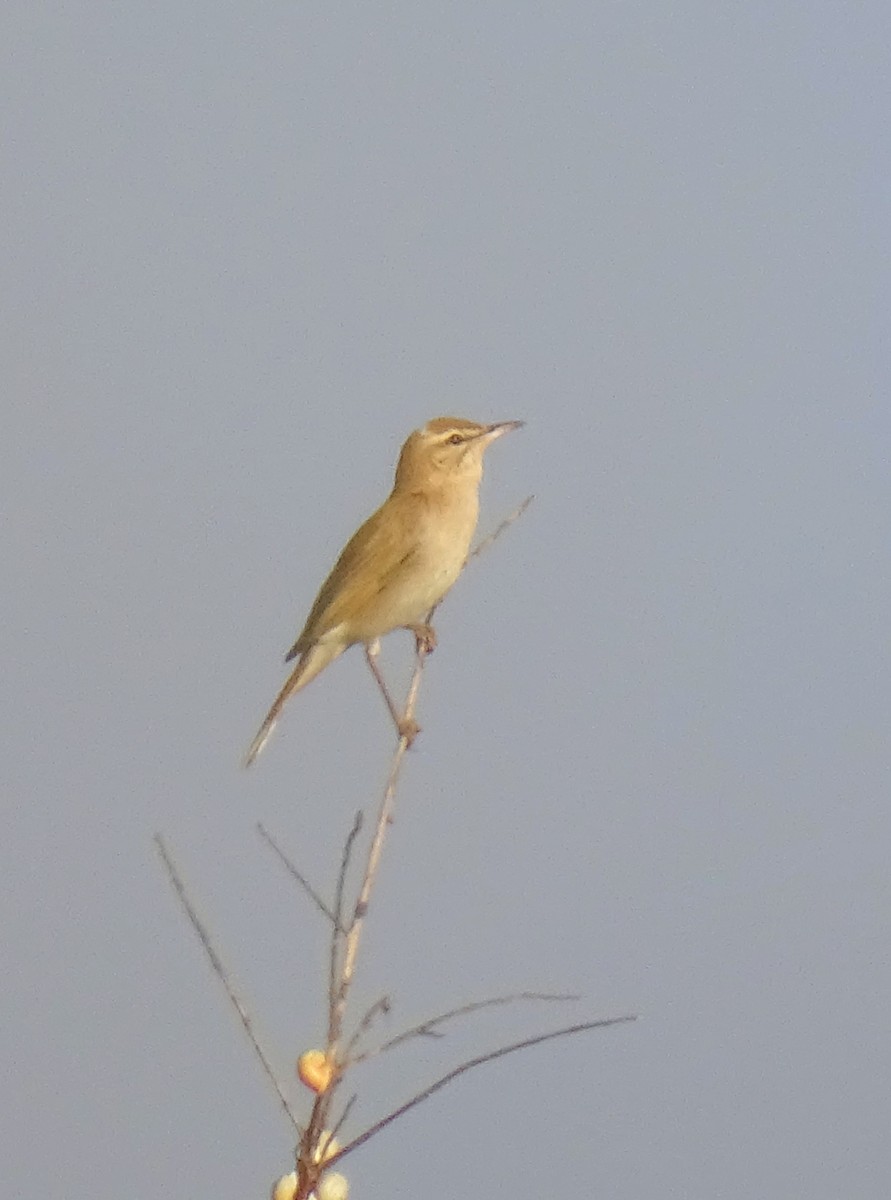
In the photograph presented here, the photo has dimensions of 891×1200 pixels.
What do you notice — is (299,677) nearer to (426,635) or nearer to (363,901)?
(426,635)

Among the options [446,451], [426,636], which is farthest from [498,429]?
[426,636]

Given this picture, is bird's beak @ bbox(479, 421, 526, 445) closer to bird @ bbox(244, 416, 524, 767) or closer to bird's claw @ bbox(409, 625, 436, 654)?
bird @ bbox(244, 416, 524, 767)

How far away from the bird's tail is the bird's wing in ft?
0.09

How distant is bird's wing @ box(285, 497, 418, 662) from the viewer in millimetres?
1174

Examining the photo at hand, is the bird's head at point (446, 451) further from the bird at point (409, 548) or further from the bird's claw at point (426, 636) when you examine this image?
the bird's claw at point (426, 636)

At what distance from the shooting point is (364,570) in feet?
3.88

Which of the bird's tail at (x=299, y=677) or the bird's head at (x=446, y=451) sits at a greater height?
the bird's head at (x=446, y=451)

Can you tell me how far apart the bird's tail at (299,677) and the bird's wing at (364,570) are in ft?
0.09

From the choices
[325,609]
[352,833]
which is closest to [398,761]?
[352,833]

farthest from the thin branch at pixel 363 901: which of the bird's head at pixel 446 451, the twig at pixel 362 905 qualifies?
the bird's head at pixel 446 451

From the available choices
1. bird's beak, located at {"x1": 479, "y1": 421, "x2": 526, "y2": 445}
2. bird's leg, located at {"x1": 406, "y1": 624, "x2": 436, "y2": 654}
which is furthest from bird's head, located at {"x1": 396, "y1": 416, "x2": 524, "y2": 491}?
bird's leg, located at {"x1": 406, "y1": 624, "x2": 436, "y2": 654}

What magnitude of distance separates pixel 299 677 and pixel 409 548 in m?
0.15

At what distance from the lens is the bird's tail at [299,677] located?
1.14 meters

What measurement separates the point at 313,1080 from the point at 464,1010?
93 millimetres
